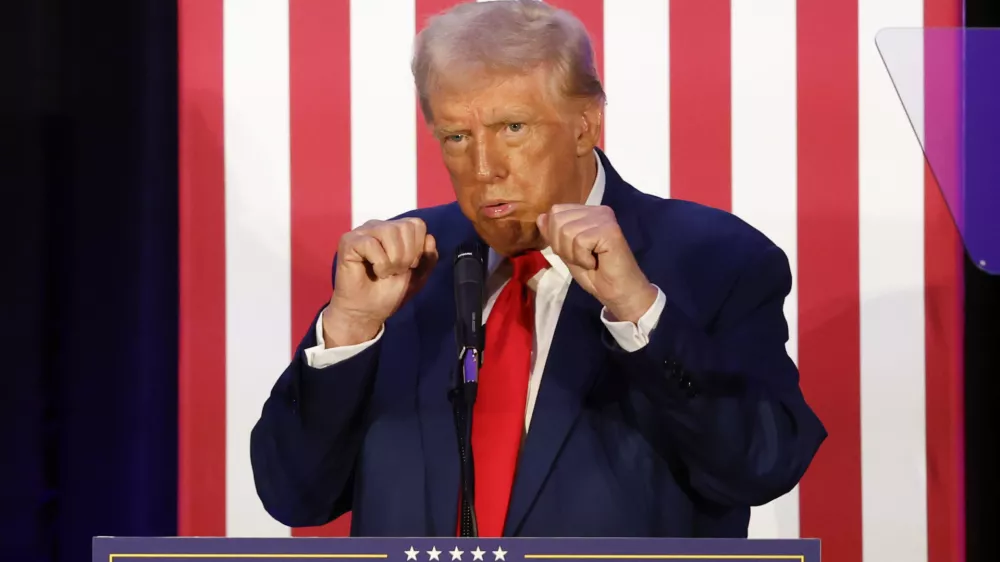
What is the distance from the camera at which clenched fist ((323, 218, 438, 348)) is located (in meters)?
1.57

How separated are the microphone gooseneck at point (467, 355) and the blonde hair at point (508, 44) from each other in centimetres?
31

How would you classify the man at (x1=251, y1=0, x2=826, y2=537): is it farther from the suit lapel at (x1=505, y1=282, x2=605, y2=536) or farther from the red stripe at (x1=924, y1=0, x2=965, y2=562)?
the red stripe at (x1=924, y1=0, x2=965, y2=562)

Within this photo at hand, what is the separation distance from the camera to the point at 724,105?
2.04 metres

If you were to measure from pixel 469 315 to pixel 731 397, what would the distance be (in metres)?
0.34

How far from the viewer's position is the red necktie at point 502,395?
1.58m

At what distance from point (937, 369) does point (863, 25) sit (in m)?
0.57

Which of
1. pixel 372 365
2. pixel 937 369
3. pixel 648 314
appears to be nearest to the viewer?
pixel 648 314

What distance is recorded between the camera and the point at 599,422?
1613 millimetres

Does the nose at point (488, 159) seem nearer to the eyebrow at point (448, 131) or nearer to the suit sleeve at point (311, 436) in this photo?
the eyebrow at point (448, 131)

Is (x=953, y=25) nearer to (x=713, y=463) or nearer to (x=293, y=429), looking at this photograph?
(x=713, y=463)
